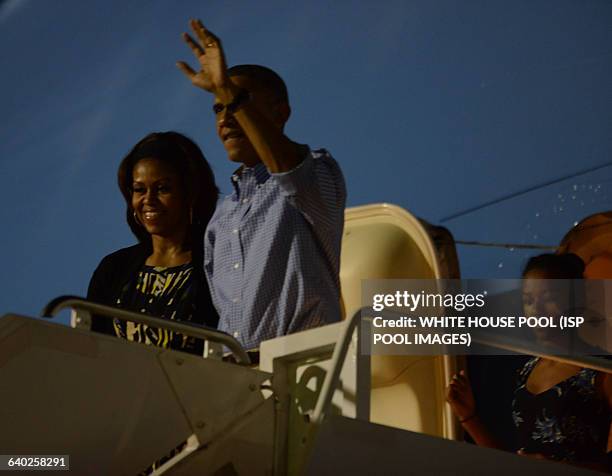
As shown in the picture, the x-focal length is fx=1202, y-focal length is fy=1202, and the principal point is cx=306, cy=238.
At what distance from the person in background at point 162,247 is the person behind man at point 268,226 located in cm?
12

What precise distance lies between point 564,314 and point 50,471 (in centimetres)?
125

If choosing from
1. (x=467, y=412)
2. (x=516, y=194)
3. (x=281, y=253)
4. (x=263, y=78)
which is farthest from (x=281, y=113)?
(x=516, y=194)

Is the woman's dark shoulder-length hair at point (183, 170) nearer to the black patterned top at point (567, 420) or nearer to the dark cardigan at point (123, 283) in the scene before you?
the dark cardigan at point (123, 283)

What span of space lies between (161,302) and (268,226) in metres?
0.35

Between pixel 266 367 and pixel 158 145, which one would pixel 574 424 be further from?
pixel 158 145

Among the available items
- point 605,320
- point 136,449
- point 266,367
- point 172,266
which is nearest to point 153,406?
point 136,449

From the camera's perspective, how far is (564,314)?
8.76ft

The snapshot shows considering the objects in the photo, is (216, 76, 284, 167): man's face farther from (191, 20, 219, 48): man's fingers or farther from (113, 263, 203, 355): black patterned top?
(113, 263, 203, 355): black patterned top

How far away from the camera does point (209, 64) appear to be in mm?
2250

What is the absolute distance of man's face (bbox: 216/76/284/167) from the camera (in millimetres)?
2355

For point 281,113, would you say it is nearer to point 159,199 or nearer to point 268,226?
point 268,226

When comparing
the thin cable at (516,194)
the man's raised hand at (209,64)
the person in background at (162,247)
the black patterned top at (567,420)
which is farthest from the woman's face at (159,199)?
the thin cable at (516,194)

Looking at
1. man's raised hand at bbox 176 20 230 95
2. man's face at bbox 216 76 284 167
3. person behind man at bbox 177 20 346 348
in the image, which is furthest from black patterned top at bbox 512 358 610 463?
man's raised hand at bbox 176 20 230 95

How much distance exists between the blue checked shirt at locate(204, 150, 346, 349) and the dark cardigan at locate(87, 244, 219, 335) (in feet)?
0.36
